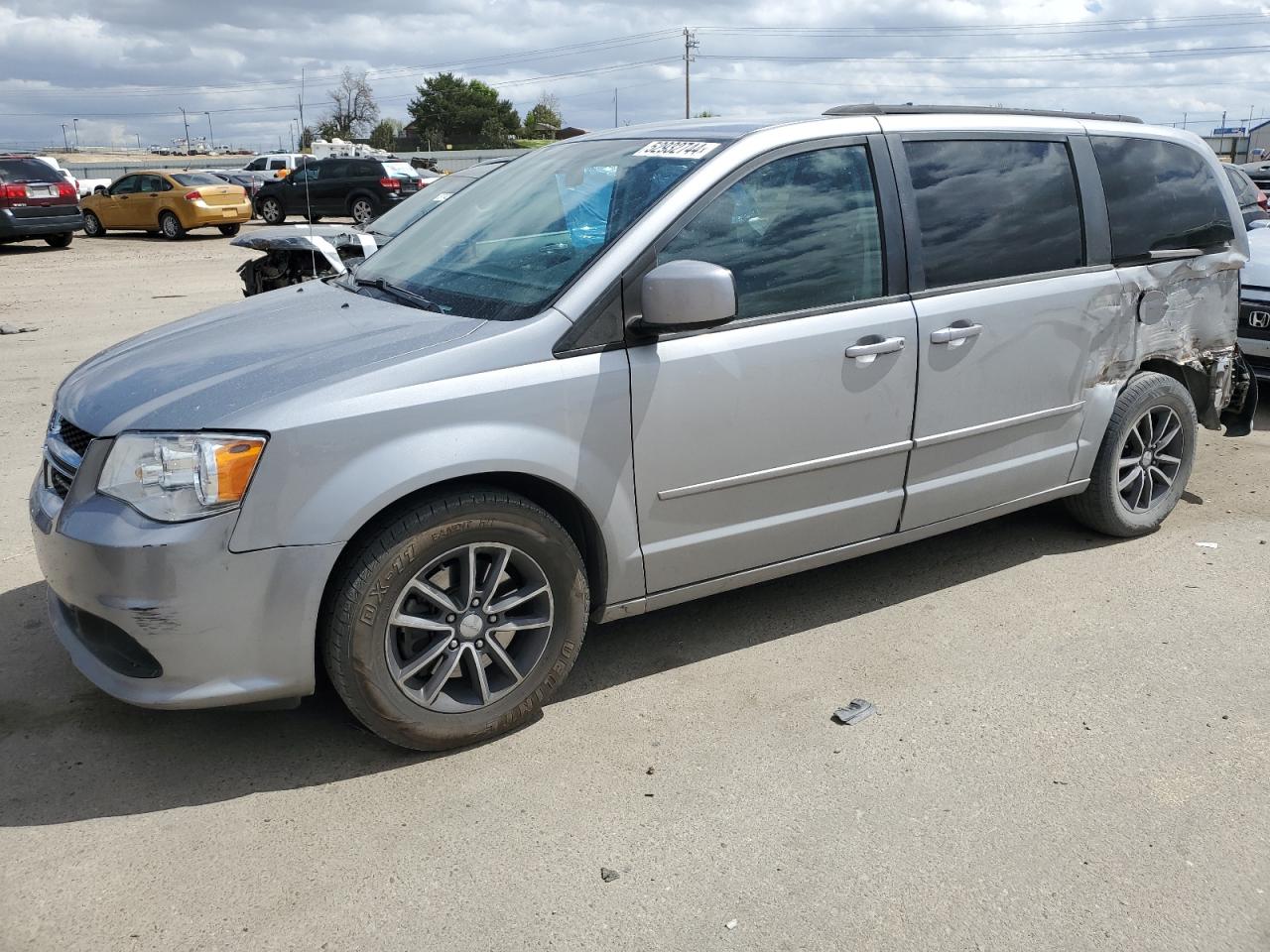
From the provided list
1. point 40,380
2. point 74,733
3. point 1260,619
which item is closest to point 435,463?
point 74,733

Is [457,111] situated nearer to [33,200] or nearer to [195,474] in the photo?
[33,200]

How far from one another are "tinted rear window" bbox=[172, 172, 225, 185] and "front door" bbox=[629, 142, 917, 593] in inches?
939

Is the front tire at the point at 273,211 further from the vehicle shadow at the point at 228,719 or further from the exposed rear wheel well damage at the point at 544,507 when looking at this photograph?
the exposed rear wheel well damage at the point at 544,507

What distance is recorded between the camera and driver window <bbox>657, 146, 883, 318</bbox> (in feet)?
11.8

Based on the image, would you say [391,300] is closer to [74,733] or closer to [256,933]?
[74,733]

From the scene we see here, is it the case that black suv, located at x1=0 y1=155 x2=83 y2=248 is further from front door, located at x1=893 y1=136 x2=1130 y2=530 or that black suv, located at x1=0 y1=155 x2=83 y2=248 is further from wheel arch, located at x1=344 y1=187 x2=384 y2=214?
front door, located at x1=893 y1=136 x2=1130 y2=530

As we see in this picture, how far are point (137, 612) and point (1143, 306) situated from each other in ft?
13.7

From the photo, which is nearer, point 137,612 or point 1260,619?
point 137,612

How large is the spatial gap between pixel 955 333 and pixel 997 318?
253 millimetres

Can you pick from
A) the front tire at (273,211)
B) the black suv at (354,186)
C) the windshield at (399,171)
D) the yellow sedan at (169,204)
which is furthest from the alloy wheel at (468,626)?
the front tire at (273,211)

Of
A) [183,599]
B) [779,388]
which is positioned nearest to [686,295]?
[779,388]

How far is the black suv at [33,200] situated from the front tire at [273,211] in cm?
697

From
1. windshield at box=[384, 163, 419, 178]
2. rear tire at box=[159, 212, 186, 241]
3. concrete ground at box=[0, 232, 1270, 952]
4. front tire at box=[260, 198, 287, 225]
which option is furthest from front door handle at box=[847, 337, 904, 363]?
front tire at box=[260, 198, 287, 225]

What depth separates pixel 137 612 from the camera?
9.54 feet
